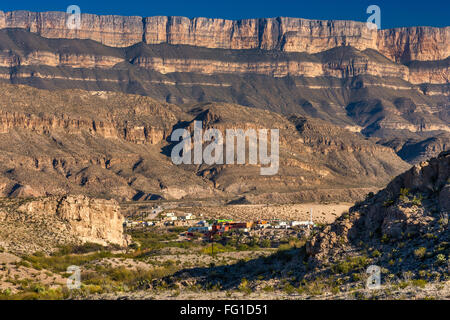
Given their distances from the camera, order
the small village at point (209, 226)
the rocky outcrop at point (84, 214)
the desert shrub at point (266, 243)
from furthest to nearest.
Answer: the small village at point (209, 226)
the desert shrub at point (266, 243)
the rocky outcrop at point (84, 214)

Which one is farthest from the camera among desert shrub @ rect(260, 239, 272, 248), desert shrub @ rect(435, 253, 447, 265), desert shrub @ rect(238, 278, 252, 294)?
desert shrub @ rect(260, 239, 272, 248)

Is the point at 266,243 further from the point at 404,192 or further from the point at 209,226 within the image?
the point at 404,192

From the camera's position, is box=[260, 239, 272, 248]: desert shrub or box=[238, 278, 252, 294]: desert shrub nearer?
box=[238, 278, 252, 294]: desert shrub

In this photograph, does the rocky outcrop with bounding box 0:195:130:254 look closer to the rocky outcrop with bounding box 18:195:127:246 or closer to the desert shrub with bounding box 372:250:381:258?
the rocky outcrop with bounding box 18:195:127:246

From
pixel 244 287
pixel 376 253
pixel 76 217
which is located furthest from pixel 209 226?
pixel 376 253

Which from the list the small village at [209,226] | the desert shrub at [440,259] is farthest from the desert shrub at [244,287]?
the small village at [209,226]

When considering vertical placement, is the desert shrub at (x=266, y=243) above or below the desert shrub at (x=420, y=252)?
below

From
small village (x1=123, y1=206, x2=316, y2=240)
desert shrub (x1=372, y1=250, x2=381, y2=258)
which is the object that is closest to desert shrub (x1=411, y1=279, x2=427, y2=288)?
desert shrub (x1=372, y1=250, x2=381, y2=258)

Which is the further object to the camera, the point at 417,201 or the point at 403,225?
the point at 417,201

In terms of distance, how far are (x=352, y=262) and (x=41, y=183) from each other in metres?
146

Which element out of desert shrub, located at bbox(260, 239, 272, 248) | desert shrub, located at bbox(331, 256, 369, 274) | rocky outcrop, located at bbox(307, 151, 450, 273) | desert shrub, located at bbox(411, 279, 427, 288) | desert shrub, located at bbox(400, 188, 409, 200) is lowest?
desert shrub, located at bbox(260, 239, 272, 248)

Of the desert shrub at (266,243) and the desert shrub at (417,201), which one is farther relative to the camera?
the desert shrub at (266,243)

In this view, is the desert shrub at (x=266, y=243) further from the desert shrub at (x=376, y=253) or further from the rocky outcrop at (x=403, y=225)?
the desert shrub at (x=376, y=253)
